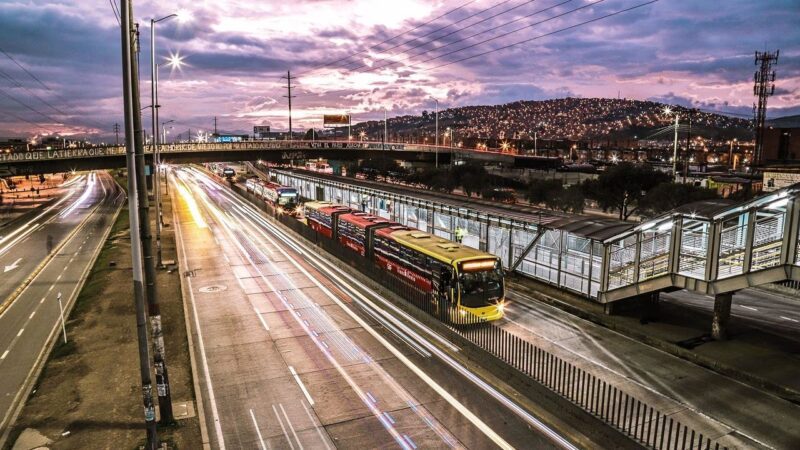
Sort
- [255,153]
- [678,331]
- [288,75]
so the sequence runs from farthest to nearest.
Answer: [288,75], [255,153], [678,331]

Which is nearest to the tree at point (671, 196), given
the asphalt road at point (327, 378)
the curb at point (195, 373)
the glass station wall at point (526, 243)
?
the glass station wall at point (526, 243)

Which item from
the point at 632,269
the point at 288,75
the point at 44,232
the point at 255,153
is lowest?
the point at 44,232

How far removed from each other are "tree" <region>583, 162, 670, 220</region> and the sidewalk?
3027 cm

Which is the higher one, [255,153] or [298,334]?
[255,153]

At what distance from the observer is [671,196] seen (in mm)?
44938

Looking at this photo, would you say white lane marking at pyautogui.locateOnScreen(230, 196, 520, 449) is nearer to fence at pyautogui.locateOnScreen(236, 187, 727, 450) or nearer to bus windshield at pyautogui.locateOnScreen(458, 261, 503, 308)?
fence at pyautogui.locateOnScreen(236, 187, 727, 450)

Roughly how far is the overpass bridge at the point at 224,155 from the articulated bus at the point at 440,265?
39966mm

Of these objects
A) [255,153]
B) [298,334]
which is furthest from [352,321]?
[255,153]

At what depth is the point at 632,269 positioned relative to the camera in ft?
68.3

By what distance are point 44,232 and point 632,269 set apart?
56.1 metres

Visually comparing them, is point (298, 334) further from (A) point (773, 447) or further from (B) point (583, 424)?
(A) point (773, 447)

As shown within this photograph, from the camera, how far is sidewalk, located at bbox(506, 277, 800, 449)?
43.5 feet

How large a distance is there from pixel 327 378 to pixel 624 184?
42.6 metres

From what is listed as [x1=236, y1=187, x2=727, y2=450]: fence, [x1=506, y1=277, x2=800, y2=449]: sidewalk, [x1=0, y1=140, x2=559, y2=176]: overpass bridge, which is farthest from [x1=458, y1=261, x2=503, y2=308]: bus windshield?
[x1=0, y1=140, x2=559, y2=176]: overpass bridge
